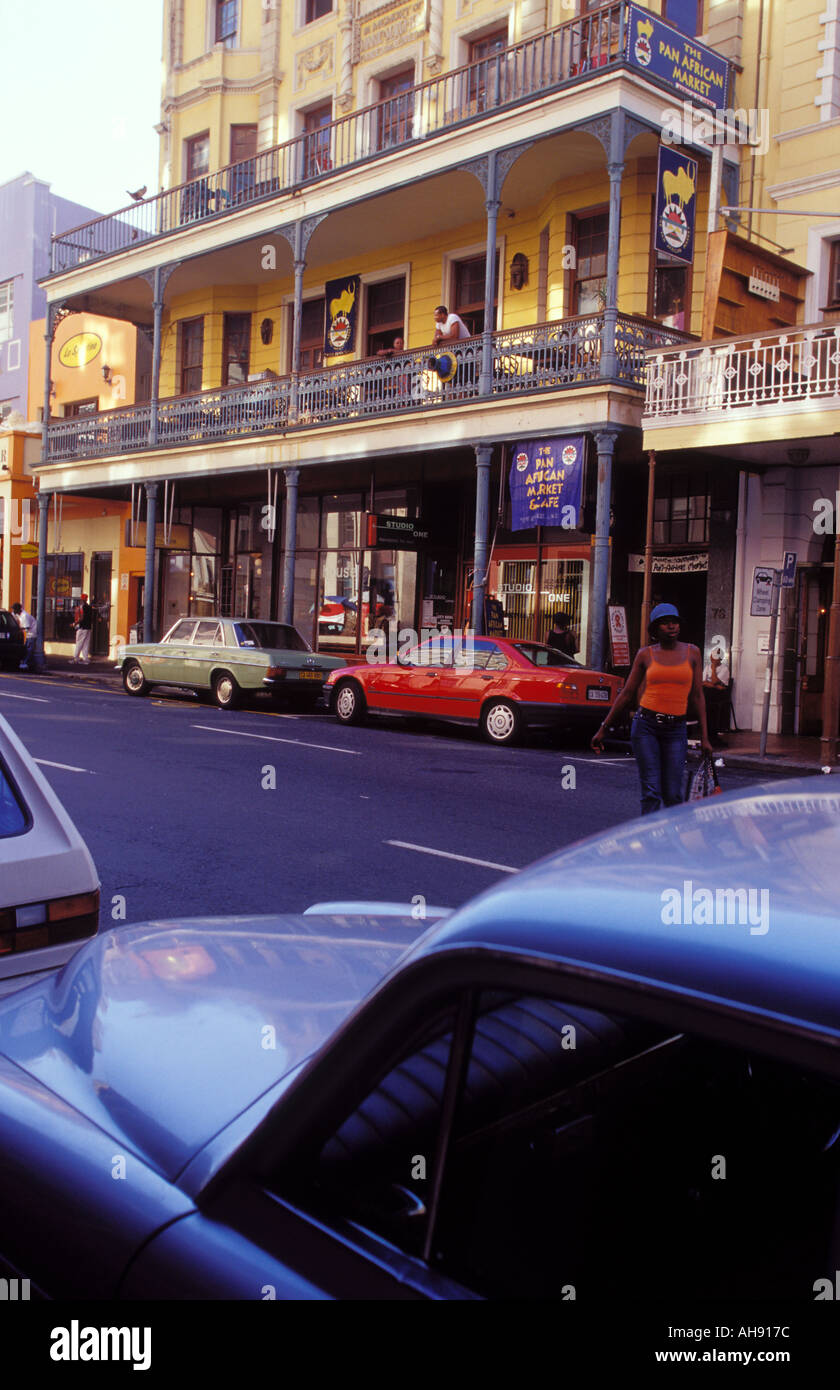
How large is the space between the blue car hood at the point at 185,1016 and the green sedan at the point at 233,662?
15.6 m

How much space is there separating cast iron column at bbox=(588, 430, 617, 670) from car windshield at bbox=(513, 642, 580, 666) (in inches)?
31.0

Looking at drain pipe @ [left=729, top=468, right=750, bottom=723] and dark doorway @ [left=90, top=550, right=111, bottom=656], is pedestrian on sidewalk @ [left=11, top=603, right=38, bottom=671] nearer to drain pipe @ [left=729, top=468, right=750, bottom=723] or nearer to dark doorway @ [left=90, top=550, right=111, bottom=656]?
dark doorway @ [left=90, top=550, right=111, bottom=656]

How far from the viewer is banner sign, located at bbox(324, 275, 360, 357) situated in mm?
23531

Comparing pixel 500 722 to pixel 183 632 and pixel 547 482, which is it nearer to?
pixel 547 482

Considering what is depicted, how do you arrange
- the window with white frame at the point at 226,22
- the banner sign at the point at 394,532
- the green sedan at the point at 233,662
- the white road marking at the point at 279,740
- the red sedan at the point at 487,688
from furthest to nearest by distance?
the window with white frame at the point at 226,22 → the banner sign at the point at 394,532 → the green sedan at the point at 233,662 → the red sedan at the point at 487,688 → the white road marking at the point at 279,740

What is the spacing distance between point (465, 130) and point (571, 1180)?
1902cm

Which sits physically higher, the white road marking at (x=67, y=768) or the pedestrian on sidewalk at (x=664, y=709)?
the pedestrian on sidewalk at (x=664, y=709)

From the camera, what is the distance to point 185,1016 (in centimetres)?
221

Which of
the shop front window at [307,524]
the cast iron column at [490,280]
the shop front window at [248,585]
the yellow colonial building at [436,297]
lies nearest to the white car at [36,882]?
the yellow colonial building at [436,297]

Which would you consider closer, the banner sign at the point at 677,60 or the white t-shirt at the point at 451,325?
the banner sign at the point at 677,60

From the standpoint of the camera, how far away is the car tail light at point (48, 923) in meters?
3.28

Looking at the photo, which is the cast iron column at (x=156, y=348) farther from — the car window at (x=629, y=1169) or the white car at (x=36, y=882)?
the car window at (x=629, y=1169)

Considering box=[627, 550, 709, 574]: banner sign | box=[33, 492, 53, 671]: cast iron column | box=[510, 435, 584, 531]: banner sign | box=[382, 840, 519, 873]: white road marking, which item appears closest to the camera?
box=[382, 840, 519, 873]: white road marking

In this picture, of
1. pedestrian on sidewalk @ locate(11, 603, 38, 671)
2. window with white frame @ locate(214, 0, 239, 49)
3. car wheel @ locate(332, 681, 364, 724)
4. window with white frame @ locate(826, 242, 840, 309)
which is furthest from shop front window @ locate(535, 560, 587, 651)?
window with white frame @ locate(214, 0, 239, 49)
